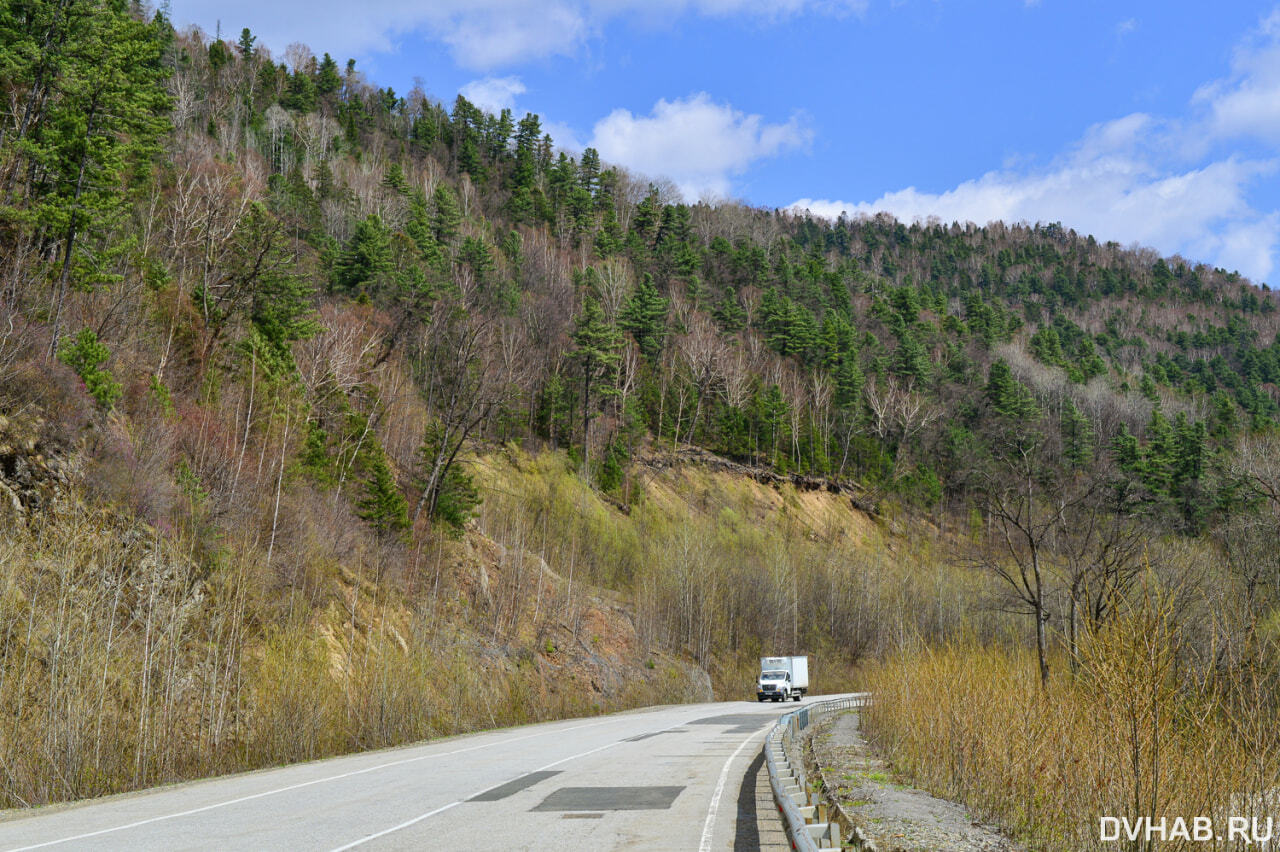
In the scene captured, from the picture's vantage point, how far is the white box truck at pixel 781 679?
45562 mm

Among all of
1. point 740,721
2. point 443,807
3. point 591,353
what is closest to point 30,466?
point 443,807

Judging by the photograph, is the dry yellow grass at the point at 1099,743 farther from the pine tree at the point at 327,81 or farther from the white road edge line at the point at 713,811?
the pine tree at the point at 327,81

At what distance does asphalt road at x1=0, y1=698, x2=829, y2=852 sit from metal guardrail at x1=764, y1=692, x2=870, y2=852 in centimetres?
50

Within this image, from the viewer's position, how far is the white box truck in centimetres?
4556

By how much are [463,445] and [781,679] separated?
2367cm

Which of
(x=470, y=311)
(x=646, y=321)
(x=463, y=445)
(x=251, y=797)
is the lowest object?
(x=251, y=797)

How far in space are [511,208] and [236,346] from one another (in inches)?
2486

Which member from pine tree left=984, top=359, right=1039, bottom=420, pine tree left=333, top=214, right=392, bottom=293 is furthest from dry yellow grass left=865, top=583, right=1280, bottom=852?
pine tree left=984, top=359, right=1039, bottom=420

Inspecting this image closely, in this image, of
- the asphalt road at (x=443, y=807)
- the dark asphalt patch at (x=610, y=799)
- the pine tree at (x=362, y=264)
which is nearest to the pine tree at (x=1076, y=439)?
the pine tree at (x=362, y=264)

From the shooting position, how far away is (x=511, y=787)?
12.8 m

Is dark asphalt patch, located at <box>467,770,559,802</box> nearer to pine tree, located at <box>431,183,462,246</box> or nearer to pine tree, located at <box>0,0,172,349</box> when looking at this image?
pine tree, located at <box>0,0,172,349</box>

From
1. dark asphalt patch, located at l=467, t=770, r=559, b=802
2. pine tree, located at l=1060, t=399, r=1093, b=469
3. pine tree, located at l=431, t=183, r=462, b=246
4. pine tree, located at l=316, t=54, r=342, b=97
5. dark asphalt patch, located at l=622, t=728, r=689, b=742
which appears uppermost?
pine tree, located at l=316, t=54, r=342, b=97

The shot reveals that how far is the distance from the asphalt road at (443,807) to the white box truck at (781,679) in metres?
28.2

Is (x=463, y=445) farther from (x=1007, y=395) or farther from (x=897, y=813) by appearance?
(x=1007, y=395)
